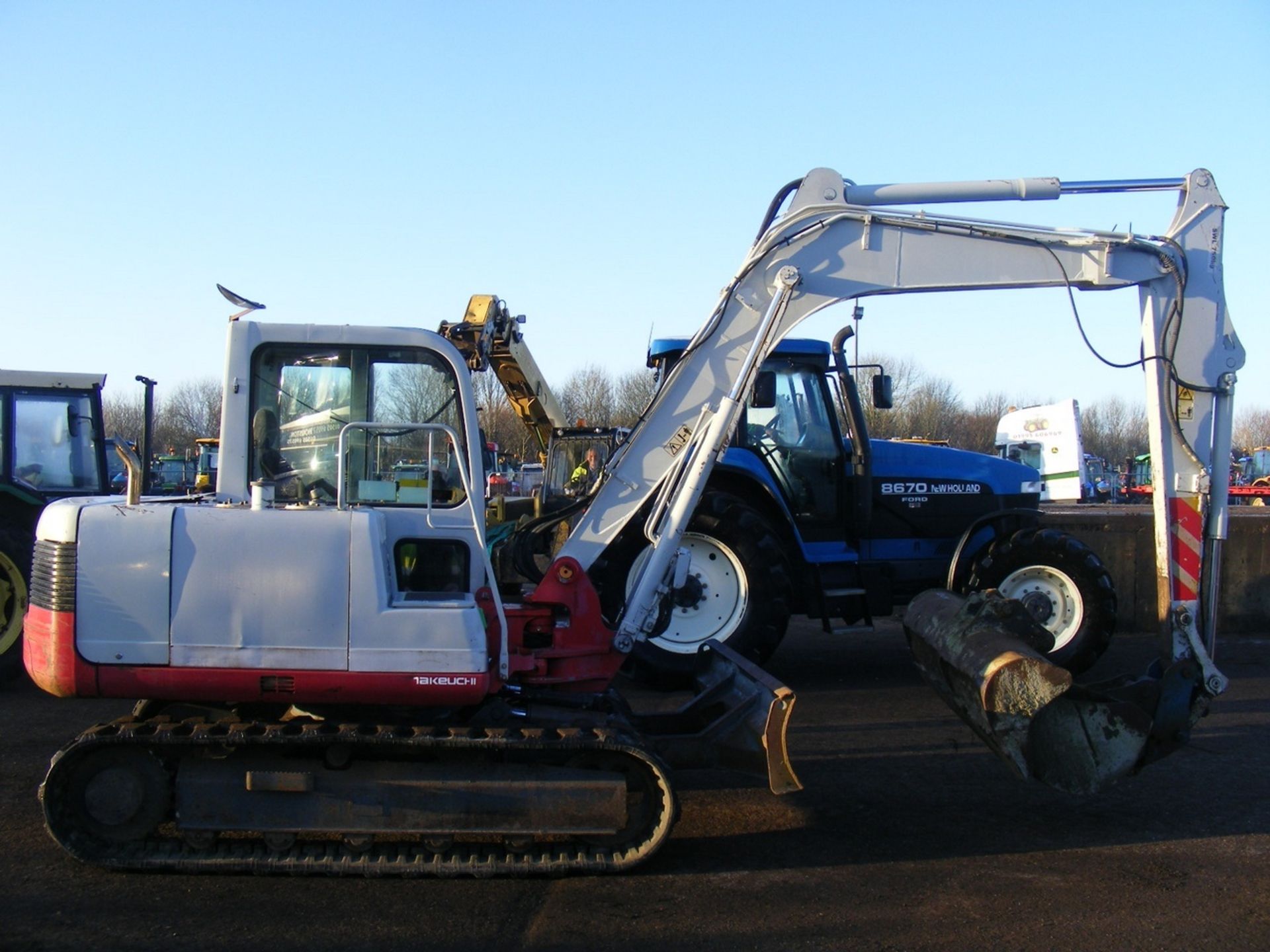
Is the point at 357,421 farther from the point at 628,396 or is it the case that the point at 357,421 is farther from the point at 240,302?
the point at 628,396

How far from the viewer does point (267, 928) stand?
4.55 m

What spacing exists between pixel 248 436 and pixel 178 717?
4.86 feet

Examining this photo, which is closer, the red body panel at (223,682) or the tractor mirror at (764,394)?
the red body panel at (223,682)

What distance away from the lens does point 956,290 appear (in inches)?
255

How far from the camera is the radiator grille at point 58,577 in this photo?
197 inches

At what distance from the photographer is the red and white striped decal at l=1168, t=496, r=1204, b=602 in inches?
244

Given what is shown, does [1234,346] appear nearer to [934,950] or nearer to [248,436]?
[934,950]

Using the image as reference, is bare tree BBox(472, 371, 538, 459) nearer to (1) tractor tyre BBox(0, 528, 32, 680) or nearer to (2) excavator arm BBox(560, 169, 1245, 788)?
(2) excavator arm BBox(560, 169, 1245, 788)

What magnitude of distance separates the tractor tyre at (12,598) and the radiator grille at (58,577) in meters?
4.70

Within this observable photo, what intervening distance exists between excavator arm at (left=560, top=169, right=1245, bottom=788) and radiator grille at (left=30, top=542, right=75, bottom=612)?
2534mm

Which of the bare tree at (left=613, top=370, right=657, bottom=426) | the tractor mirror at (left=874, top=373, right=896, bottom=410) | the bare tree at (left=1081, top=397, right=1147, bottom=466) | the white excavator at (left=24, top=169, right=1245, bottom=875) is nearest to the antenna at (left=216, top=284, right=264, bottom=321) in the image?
the white excavator at (left=24, top=169, right=1245, bottom=875)

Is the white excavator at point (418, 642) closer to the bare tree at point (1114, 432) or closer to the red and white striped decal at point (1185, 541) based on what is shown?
the red and white striped decal at point (1185, 541)

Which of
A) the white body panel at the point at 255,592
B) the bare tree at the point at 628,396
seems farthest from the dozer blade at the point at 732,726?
the bare tree at the point at 628,396

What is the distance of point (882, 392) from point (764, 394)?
1185 millimetres
